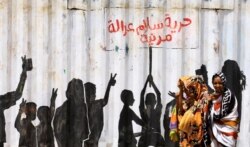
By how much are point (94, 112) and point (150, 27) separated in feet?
3.11

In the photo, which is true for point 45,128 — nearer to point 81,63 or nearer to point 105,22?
point 81,63

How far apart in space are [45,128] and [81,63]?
0.69m

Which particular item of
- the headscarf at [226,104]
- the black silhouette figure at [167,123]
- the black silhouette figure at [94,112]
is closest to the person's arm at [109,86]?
the black silhouette figure at [94,112]

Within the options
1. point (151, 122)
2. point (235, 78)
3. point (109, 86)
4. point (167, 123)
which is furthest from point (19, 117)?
point (235, 78)

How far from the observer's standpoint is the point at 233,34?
A: 7.09m

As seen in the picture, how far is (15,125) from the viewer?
7113 millimetres

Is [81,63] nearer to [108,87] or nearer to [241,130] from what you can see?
[108,87]

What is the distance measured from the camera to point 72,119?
708cm

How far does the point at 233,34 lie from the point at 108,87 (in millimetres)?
1266

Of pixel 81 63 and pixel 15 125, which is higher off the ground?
pixel 81 63

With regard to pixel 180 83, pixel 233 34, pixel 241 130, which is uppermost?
pixel 233 34

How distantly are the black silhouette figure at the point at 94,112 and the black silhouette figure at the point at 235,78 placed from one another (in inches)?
41.5

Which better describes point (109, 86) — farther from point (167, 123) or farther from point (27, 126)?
point (27, 126)

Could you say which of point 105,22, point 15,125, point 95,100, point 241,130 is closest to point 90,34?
point 105,22
